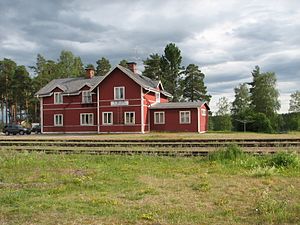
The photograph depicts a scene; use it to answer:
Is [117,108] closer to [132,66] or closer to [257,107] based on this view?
[132,66]

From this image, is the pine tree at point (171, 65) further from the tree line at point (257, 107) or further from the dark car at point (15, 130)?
the dark car at point (15, 130)

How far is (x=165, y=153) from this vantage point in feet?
47.4

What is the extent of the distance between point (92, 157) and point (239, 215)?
29.4 ft

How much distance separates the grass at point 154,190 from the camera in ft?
19.1

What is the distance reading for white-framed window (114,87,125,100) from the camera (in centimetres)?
4103

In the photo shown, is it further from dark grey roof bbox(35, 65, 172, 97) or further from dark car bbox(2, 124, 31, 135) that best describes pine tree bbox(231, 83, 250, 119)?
dark car bbox(2, 124, 31, 135)

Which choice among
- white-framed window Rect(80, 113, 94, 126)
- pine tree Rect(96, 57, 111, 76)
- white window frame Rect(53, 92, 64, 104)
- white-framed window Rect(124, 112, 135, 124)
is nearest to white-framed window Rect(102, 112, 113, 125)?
white-framed window Rect(124, 112, 135, 124)

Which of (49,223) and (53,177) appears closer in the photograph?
(49,223)

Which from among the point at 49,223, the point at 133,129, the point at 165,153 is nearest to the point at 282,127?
the point at 133,129

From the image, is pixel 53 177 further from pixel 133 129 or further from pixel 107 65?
pixel 107 65

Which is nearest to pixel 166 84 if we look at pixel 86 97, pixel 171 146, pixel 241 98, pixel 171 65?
pixel 171 65

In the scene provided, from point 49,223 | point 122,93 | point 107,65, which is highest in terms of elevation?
point 107,65

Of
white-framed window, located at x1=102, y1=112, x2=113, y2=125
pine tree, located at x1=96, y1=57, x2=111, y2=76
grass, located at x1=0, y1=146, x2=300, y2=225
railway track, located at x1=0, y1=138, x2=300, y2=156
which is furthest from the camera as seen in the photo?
pine tree, located at x1=96, y1=57, x2=111, y2=76

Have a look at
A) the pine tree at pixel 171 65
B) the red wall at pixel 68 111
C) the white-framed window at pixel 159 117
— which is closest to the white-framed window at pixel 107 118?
the red wall at pixel 68 111
